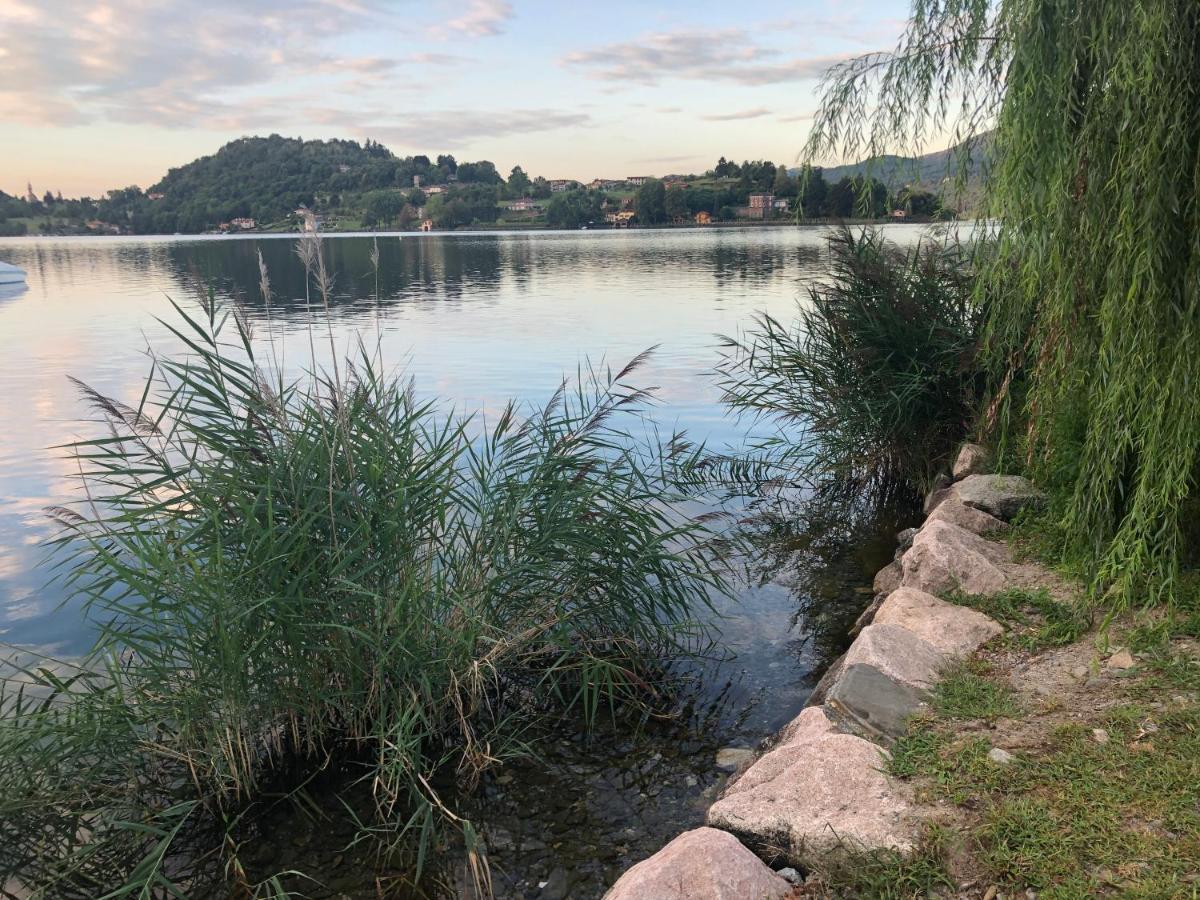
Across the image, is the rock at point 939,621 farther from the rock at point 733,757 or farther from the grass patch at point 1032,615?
the rock at point 733,757

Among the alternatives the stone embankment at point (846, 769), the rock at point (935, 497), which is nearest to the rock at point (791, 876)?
the stone embankment at point (846, 769)

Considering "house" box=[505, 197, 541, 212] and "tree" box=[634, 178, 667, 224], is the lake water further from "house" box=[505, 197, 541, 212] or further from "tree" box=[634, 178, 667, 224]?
"house" box=[505, 197, 541, 212]

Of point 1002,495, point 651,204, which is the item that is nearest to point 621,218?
point 651,204

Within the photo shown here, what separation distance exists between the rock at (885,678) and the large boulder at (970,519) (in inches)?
75.3

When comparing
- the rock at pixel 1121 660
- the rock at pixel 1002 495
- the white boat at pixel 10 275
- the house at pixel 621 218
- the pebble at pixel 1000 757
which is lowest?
the pebble at pixel 1000 757

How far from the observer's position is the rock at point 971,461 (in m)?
7.61

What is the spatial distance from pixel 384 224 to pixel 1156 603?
9434cm

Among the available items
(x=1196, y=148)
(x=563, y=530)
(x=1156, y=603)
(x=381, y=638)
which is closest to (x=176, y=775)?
(x=381, y=638)

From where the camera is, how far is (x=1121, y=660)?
417cm

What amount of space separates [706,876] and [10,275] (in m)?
45.4

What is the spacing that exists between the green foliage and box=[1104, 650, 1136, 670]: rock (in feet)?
14.0

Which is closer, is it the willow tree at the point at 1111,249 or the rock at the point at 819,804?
the rock at the point at 819,804

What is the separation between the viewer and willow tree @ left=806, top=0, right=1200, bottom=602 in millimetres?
4090

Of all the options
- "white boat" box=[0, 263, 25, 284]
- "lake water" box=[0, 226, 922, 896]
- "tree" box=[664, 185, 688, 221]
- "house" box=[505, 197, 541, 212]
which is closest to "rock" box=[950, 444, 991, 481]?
"lake water" box=[0, 226, 922, 896]
